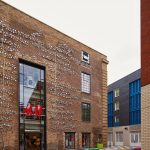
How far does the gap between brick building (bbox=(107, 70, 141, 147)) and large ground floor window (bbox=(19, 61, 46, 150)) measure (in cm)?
3087

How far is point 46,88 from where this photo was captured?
2686 centimetres

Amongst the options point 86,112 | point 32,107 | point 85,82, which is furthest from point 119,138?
point 32,107

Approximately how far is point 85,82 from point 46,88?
6.64 meters

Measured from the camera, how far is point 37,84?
1029 inches

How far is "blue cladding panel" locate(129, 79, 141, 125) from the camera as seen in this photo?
189 ft

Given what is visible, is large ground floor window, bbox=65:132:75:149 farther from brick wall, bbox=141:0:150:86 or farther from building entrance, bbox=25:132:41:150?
brick wall, bbox=141:0:150:86

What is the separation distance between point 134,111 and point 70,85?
105ft

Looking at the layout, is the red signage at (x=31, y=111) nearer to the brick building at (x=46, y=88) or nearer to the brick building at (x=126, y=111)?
the brick building at (x=46, y=88)

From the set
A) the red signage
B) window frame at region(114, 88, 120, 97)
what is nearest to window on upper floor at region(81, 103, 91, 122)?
the red signage

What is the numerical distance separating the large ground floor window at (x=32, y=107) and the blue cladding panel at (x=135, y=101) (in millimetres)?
33763

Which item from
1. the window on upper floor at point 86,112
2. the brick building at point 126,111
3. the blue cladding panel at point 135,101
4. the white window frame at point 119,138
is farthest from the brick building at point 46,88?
the white window frame at point 119,138

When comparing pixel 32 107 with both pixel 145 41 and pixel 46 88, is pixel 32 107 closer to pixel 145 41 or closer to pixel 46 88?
pixel 46 88

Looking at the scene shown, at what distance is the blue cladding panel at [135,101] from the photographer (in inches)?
2269

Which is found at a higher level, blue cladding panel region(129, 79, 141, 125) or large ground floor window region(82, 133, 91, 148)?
blue cladding panel region(129, 79, 141, 125)
